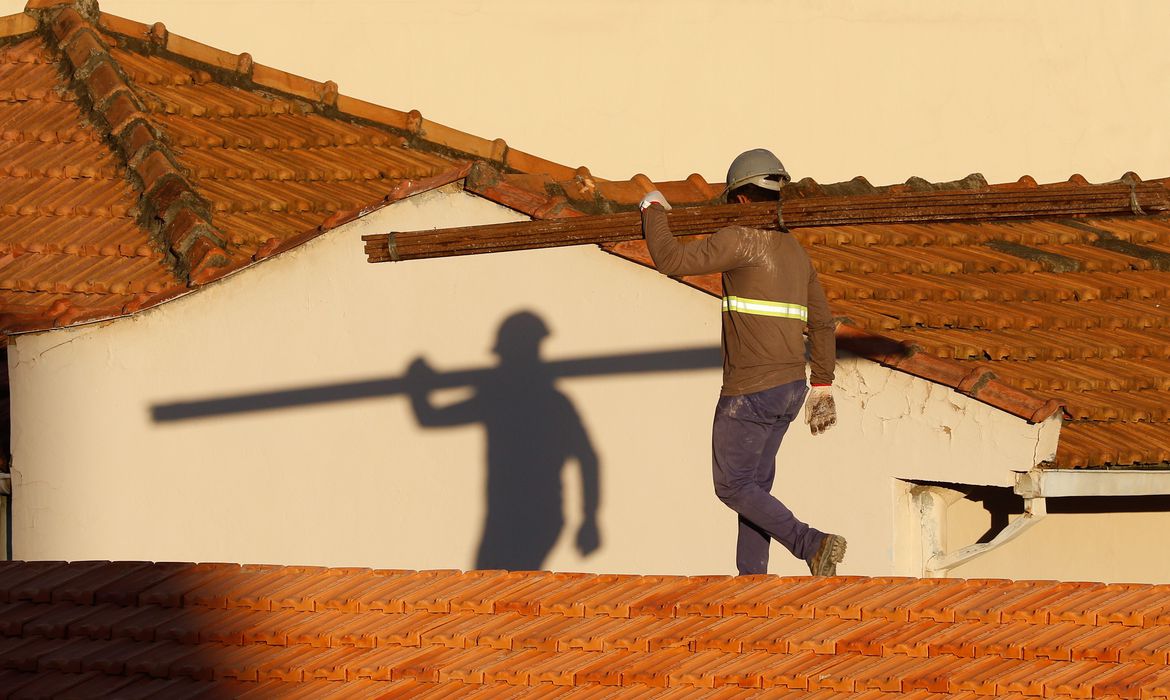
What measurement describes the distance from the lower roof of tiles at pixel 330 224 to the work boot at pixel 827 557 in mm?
2278

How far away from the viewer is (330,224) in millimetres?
13211

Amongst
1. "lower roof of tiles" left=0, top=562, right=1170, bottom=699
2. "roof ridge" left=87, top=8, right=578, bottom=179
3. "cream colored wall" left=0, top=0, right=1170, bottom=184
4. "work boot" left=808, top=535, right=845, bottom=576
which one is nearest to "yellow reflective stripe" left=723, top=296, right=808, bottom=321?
"work boot" left=808, top=535, right=845, bottom=576

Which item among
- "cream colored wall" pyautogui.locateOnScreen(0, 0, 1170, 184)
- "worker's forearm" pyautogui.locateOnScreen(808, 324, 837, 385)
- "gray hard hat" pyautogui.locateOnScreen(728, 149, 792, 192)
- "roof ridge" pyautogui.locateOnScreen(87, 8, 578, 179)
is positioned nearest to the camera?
"gray hard hat" pyautogui.locateOnScreen(728, 149, 792, 192)

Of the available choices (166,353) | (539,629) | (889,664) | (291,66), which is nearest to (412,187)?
(166,353)

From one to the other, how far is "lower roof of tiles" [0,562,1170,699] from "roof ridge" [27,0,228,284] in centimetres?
417

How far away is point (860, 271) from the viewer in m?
14.2

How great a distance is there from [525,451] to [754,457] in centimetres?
330

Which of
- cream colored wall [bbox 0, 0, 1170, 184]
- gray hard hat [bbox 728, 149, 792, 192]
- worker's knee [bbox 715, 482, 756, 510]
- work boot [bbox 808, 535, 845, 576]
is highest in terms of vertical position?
cream colored wall [bbox 0, 0, 1170, 184]

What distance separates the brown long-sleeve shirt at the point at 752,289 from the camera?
9578 millimetres

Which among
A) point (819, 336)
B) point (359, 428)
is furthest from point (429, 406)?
point (819, 336)

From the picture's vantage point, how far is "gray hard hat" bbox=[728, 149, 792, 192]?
9.68 meters

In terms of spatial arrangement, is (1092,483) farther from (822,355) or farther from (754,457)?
(754,457)

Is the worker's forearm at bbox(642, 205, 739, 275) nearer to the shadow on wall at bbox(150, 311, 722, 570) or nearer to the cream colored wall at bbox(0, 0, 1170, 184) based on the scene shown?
the shadow on wall at bbox(150, 311, 722, 570)

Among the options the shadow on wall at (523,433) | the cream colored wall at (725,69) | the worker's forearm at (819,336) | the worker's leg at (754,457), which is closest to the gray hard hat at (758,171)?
the worker's forearm at (819,336)
